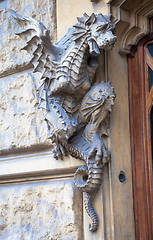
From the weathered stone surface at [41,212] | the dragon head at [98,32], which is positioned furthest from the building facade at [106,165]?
the dragon head at [98,32]

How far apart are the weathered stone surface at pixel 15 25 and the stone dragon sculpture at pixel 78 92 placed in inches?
8.6

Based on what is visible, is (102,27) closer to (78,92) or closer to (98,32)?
(98,32)

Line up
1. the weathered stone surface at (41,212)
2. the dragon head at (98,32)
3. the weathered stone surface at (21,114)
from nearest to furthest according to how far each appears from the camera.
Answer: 1. the dragon head at (98,32)
2. the weathered stone surface at (41,212)
3. the weathered stone surface at (21,114)

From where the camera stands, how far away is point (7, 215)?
1.39m

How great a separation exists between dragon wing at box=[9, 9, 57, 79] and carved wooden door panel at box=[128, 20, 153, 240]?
0.34 metres

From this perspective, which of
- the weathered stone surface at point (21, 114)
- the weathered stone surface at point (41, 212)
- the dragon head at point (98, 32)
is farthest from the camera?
the weathered stone surface at point (21, 114)

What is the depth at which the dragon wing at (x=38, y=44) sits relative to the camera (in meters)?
1.16

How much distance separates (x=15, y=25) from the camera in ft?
5.12

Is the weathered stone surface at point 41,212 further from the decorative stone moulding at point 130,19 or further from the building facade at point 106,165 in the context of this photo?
the decorative stone moulding at point 130,19

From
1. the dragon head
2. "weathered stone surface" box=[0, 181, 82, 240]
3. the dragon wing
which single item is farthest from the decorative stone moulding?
"weathered stone surface" box=[0, 181, 82, 240]

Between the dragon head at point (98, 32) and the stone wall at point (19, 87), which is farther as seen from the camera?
the stone wall at point (19, 87)

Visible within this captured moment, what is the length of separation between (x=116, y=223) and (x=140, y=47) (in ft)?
2.26

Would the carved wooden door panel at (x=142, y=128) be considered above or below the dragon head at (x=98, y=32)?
below

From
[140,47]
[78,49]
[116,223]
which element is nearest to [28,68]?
[78,49]
